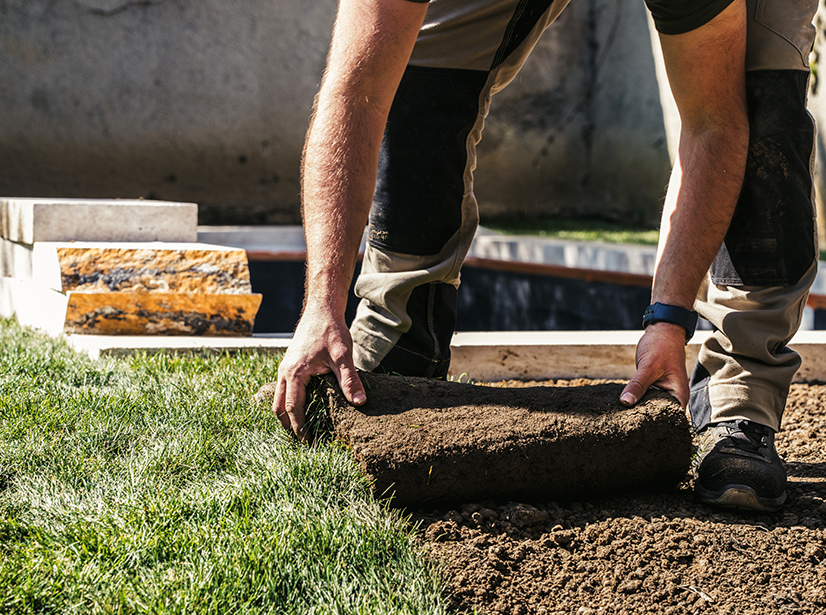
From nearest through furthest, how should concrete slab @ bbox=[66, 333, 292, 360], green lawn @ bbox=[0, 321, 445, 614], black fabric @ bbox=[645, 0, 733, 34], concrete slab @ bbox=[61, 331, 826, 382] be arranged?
green lawn @ bbox=[0, 321, 445, 614]
black fabric @ bbox=[645, 0, 733, 34]
concrete slab @ bbox=[66, 333, 292, 360]
concrete slab @ bbox=[61, 331, 826, 382]

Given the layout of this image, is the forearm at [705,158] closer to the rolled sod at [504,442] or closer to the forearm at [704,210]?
the forearm at [704,210]

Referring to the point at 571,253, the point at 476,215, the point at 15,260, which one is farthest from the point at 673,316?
the point at 571,253

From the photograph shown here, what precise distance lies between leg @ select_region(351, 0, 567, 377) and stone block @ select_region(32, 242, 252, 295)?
894 mm

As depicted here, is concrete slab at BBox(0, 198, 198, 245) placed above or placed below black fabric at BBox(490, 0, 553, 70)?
below

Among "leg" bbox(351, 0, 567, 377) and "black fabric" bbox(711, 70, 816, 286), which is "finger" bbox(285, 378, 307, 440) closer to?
"leg" bbox(351, 0, 567, 377)

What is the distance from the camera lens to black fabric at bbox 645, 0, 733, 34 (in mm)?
1350

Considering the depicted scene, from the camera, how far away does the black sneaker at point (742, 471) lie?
1.30 meters

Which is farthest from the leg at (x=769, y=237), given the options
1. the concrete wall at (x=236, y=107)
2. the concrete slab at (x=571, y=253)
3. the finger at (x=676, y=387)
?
the concrete wall at (x=236, y=107)

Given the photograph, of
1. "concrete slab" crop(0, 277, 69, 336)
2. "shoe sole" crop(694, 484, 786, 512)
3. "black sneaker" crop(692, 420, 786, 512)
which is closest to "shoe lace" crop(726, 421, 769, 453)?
"black sneaker" crop(692, 420, 786, 512)

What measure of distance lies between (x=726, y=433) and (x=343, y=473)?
2.48 ft

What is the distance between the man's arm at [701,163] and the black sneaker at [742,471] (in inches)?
5.2

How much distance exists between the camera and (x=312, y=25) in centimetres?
758

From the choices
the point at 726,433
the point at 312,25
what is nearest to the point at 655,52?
the point at 312,25

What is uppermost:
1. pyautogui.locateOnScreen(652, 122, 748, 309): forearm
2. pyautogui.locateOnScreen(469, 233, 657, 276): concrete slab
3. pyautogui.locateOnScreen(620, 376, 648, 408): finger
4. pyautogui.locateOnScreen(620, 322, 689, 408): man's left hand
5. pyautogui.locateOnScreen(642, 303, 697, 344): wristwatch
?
pyautogui.locateOnScreen(652, 122, 748, 309): forearm
